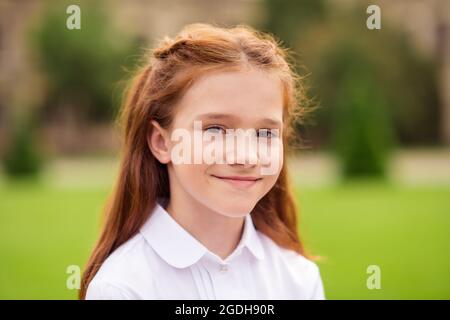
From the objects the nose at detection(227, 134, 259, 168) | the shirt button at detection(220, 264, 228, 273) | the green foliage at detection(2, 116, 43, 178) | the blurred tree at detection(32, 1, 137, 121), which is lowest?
the green foliage at detection(2, 116, 43, 178)

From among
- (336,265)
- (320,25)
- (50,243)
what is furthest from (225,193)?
(320,25)

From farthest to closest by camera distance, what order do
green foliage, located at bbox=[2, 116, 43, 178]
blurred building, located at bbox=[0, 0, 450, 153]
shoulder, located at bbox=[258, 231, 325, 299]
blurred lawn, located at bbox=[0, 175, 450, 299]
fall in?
blurred building, located at bbox=[0, 0, 450, 153] < green foliage, located at bbox=[2, 116, 43, 178] < blurred lawn, located at bbox=[0, 175, 450, 299] < shoulder, located at bbox=[258, 231, 325, 299]

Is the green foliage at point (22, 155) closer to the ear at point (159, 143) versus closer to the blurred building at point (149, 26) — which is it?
the blurred building at point (149, 26)

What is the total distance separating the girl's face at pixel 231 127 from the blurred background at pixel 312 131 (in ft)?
10.9

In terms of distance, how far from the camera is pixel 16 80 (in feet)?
92.5

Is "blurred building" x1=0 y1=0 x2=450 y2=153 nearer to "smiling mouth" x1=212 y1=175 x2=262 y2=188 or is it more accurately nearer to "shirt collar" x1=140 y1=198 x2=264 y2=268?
"shirt collar" x1=140 y1=198 x2=264 y2=268

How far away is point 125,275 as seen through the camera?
5.38 feet

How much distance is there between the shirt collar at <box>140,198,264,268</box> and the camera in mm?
1700

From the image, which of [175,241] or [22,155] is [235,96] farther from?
[22,155]

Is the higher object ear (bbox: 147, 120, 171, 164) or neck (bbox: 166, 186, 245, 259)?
ear (bbox: 147, 120, 171, 164)

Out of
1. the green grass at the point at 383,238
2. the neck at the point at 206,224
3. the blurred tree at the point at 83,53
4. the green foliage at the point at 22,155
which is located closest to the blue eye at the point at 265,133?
the neck at the point at 206,224

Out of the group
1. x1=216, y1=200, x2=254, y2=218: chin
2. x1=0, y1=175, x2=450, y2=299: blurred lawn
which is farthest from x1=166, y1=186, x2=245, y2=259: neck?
x1=0, y1=175, x2=450, y2=299: blurred lawn

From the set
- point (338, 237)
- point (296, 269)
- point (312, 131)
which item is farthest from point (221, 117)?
point (312, 131)

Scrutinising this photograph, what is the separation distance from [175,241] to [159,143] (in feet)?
0.97
